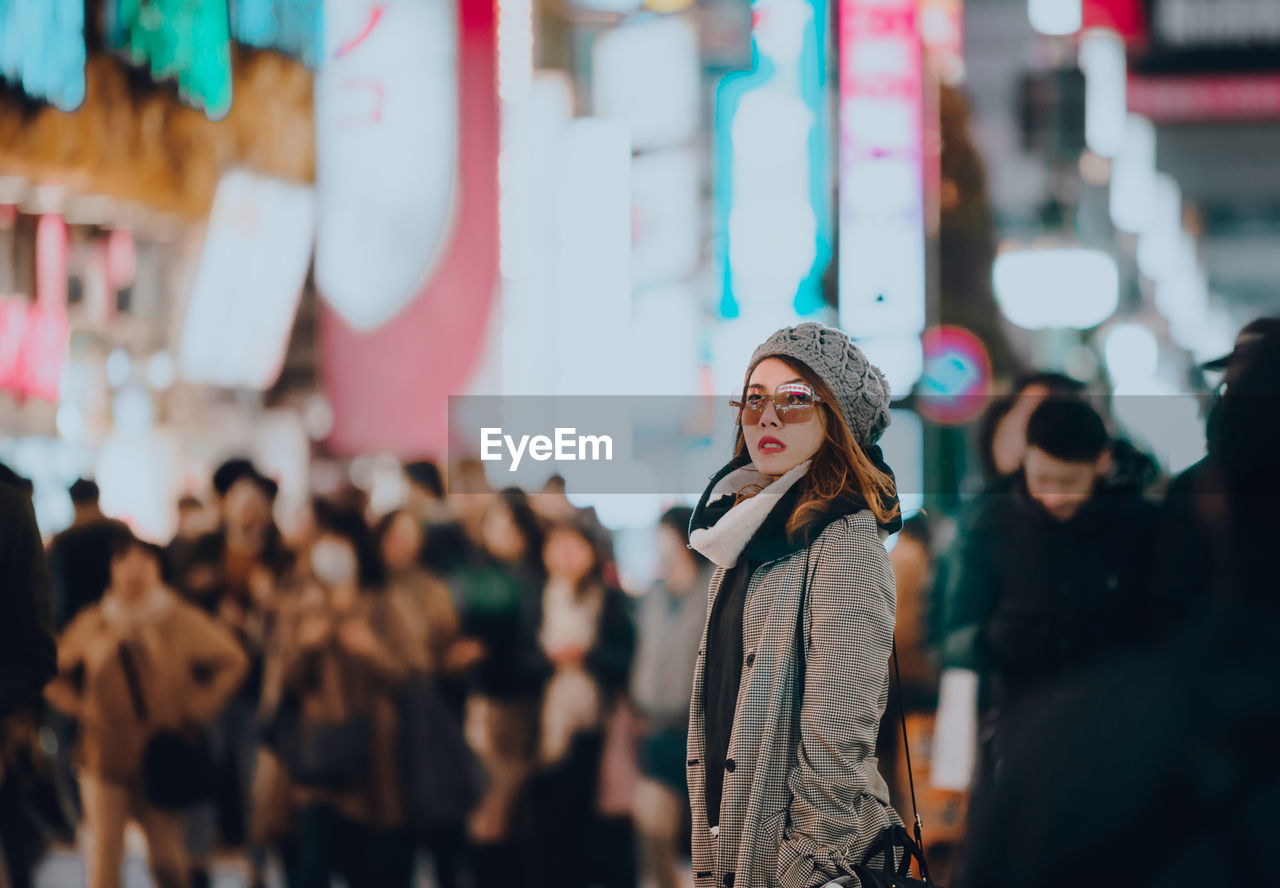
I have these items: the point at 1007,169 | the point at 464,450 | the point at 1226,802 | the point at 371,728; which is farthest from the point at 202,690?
the point at 1007,169

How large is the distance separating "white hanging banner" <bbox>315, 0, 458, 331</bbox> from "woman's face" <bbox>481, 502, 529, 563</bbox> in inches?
180

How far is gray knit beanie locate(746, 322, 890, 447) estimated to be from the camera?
328 cm

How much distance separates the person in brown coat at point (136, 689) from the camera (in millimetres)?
6316

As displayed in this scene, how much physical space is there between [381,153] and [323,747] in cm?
691

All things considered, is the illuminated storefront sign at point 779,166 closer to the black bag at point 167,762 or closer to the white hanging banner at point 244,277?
the white hanging banner at point 244,277

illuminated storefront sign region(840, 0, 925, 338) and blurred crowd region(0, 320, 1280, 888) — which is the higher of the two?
illuminated storefront sign region(840, 0, 925, 338)

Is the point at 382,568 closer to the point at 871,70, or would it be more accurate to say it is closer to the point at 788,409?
the point at 788,409

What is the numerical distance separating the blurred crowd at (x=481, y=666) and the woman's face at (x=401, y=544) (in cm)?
2

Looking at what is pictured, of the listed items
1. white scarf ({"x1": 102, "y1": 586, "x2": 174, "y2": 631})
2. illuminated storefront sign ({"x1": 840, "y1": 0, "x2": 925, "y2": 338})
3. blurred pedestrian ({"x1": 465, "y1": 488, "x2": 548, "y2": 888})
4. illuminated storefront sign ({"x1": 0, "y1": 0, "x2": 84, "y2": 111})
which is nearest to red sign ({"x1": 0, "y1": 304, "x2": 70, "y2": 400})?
illuminated storefront sign ({"x1": 0, "y1": 0, "x2": 84, "y2": 111})

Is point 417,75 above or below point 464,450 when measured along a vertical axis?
above

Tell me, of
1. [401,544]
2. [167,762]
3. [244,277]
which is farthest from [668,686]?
[244,277]

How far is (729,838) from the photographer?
313cm

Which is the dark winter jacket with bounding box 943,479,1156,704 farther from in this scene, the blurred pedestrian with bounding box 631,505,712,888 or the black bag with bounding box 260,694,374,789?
the black bag with bounding box 260,694,374,789

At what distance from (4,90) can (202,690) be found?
527cm
